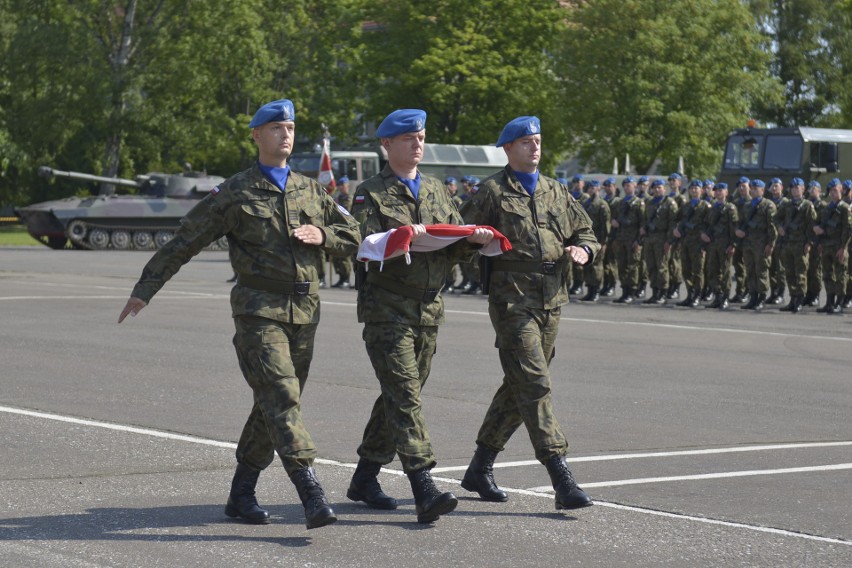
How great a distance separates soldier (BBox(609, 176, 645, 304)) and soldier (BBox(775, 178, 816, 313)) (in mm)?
2247

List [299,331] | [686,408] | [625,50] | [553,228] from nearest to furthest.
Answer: [299,331] → [553,228] → [686,408] → [625,50]

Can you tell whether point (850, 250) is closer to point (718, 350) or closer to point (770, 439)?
point (718, 350)

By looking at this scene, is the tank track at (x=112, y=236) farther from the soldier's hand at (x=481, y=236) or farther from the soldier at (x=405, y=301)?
the soldier's hand at (x=481, y=236)

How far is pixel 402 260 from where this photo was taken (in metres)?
7.10

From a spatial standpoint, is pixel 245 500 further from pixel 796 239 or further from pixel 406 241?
pixel 796 239

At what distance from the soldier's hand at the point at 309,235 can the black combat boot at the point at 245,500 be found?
1119 mm

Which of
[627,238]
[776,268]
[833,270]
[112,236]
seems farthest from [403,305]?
[112,236]

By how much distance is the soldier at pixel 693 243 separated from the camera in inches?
916

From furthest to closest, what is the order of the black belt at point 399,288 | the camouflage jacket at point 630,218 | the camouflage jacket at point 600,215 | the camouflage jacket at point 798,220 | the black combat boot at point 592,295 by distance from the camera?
the camouflage jacket at point 600,215, the camouflage jacket at point 630,218, the black combat boot at point 592,295, the camouflage jacket at point 798,220, the black belt at point 399,288

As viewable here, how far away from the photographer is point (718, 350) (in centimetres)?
1577

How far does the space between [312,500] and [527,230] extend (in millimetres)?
1801

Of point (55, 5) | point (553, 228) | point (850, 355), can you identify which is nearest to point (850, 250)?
point (850, 355)

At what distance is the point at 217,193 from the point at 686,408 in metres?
5.26

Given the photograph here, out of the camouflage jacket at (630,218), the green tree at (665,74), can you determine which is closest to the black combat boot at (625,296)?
the camouflage jacket at (630,218)
